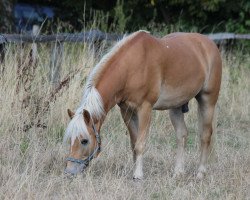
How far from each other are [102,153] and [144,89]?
109 centimetres

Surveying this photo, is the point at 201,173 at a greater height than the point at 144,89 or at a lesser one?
lesser

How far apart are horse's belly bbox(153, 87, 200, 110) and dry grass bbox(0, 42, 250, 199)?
68 cm

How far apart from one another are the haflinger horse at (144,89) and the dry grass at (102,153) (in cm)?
26

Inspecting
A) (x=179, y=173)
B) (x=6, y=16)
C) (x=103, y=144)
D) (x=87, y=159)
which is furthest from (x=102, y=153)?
(x=6, y=16)

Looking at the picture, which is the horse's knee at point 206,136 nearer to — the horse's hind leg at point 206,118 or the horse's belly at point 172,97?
the horse's hind leg at point 206,118

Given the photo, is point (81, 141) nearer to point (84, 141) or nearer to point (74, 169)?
point (84, 141)

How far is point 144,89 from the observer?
639 cm

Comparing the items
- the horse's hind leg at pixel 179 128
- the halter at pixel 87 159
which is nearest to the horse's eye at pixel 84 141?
the halter at pixel 87 159

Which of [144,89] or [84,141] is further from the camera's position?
[144,89]

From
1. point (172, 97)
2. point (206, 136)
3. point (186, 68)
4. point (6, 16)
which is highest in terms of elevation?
point (186, 68)

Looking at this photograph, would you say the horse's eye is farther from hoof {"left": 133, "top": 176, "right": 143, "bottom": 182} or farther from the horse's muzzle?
hoof {"left": 133, "top": 176, "right": 143, "bottom": 182}

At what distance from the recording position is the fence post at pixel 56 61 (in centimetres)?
912

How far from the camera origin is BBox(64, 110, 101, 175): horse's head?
19.1ft

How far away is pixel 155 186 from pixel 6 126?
2.30 m
